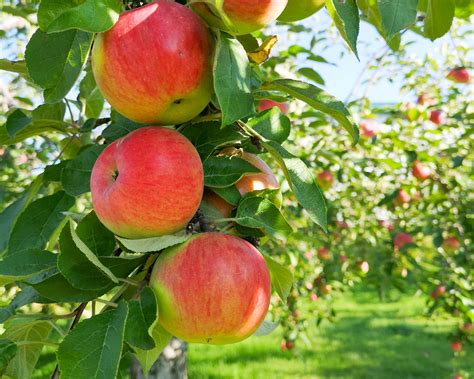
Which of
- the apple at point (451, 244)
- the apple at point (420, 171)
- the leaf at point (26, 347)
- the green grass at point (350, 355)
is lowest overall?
the green grass at point (350, 355)

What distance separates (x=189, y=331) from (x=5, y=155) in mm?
2593

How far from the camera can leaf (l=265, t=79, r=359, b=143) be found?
77 cm

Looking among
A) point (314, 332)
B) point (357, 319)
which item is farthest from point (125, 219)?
point (357, 319)

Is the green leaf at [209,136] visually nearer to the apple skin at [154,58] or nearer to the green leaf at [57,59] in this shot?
the apple skin at [154,58]

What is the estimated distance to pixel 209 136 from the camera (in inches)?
31.6

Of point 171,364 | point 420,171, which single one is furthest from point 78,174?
point 420,171

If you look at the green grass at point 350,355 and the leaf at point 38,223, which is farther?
the green grass at point 350,355

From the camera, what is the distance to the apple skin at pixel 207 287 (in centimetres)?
73

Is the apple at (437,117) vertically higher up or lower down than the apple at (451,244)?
higher up

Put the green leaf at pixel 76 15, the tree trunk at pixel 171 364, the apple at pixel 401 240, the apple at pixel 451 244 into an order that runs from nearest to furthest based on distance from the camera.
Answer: the green leaf at pixel 76 15
the tree trunk at pixel 171 364
the apple at pixel 401 240
the apple at pixel 451 244

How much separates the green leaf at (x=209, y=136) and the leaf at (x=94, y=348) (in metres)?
0.24

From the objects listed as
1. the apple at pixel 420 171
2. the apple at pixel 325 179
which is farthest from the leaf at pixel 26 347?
the apple at pixel 420 171

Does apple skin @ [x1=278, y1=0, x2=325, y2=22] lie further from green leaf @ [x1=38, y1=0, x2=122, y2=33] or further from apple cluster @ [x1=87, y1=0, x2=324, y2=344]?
green leaf @ [x1=38, y1=0, x2=122, y2=33]

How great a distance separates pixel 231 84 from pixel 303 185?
19 cm
